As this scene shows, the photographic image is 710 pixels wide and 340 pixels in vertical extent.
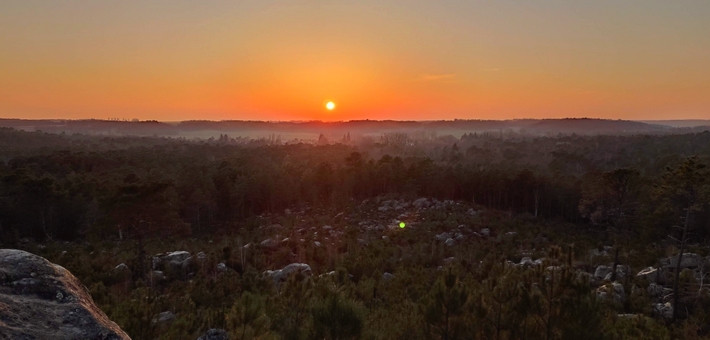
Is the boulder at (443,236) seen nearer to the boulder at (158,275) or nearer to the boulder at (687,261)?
the boulder at (687,261)

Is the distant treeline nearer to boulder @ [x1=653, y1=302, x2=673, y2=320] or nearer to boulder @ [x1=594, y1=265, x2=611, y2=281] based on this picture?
boulder @ [x1=594, y1=265, x2=611, y2=281]

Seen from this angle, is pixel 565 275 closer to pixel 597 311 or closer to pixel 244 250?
pixel 597 311

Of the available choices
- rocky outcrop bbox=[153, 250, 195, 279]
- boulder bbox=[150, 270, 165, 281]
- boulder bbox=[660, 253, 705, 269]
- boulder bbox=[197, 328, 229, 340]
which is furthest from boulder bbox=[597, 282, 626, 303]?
boulder bbox=[150, 270, 165, 281]

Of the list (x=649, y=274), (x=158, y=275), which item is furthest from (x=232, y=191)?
(x=649, y=274)

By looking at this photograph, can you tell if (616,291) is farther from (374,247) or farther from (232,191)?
(232,191)

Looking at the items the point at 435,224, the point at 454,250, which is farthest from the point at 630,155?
the point at 454,250
